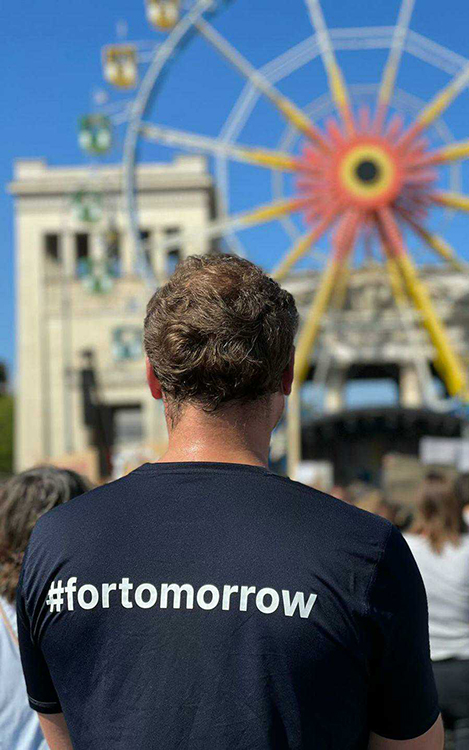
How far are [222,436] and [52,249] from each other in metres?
47.6

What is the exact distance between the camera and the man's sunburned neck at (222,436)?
1867 millimetres

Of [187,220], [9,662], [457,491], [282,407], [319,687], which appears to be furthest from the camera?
[187,220]

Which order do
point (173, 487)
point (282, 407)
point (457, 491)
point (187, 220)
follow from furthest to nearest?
point (187, 220)
point (457, 491)
point (282, 407)
point (173, 487)

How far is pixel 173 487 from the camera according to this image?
1.82m

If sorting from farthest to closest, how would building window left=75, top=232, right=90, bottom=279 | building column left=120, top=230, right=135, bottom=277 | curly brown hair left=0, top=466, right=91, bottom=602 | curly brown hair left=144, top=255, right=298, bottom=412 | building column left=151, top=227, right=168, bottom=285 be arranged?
building window left=75, top=232, right=90, bottom=279 → building column left=120, top=230, right=135, bottom=277 → building column left=151, top=227, right=168, bottom=285 → curly brown hair left=0, top=466, right=91, bottom=602 → curly brown hair left=144, top=255, right=298, bottom=412

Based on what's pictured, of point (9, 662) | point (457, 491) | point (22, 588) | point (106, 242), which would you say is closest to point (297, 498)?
point (22, 588)

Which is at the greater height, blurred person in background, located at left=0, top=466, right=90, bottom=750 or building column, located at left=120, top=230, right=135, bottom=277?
building column, located at left=120, top=230, right=135, bottom=277

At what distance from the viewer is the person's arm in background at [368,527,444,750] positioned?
67.1 inches

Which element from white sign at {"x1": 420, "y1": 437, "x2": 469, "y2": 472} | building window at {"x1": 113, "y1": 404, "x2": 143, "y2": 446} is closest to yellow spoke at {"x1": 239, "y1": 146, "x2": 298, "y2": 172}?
white sign at {"x1": 420, "y1": 437, "x2": 469, "y2": 472}

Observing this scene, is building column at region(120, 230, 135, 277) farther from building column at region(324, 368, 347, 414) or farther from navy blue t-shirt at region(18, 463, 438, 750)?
navy blue t-shirt at region(18, 463, 438, 750)

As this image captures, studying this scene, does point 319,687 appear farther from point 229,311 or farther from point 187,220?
point 187,220

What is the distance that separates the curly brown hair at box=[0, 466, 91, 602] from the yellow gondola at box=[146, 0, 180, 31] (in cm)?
2411

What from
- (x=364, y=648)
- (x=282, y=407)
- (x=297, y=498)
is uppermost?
(x=282, y=407)

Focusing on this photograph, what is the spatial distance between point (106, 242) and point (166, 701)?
1165 inches
